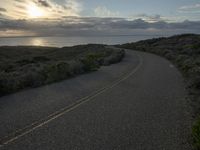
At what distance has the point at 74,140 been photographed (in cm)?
626

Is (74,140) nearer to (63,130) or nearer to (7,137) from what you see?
(63,130)

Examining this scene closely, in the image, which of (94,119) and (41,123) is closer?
(41,123)

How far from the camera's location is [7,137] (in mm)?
6395

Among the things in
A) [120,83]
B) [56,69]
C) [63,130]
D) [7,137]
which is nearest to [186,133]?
[63,130]

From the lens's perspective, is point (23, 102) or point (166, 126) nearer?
point (166, 126)

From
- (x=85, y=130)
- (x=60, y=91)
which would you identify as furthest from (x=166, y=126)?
(x=60, y=91)

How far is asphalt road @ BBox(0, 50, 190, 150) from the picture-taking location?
6.11 meters

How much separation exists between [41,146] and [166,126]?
3475 mm

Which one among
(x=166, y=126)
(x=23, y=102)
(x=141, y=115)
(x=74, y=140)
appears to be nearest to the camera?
(x=74, y=140)

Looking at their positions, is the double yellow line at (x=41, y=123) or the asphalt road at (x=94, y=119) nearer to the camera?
the asphalt road at (x=94, y=119)

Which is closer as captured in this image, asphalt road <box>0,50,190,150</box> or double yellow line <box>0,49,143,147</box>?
asphalt road <box>0,50,190,150</box>

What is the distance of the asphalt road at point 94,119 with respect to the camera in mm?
6113

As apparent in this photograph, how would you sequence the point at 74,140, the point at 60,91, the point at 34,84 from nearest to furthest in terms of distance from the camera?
the point at 74,140
the point at 60,91
the point at 34,84

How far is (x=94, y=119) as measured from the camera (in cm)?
796
